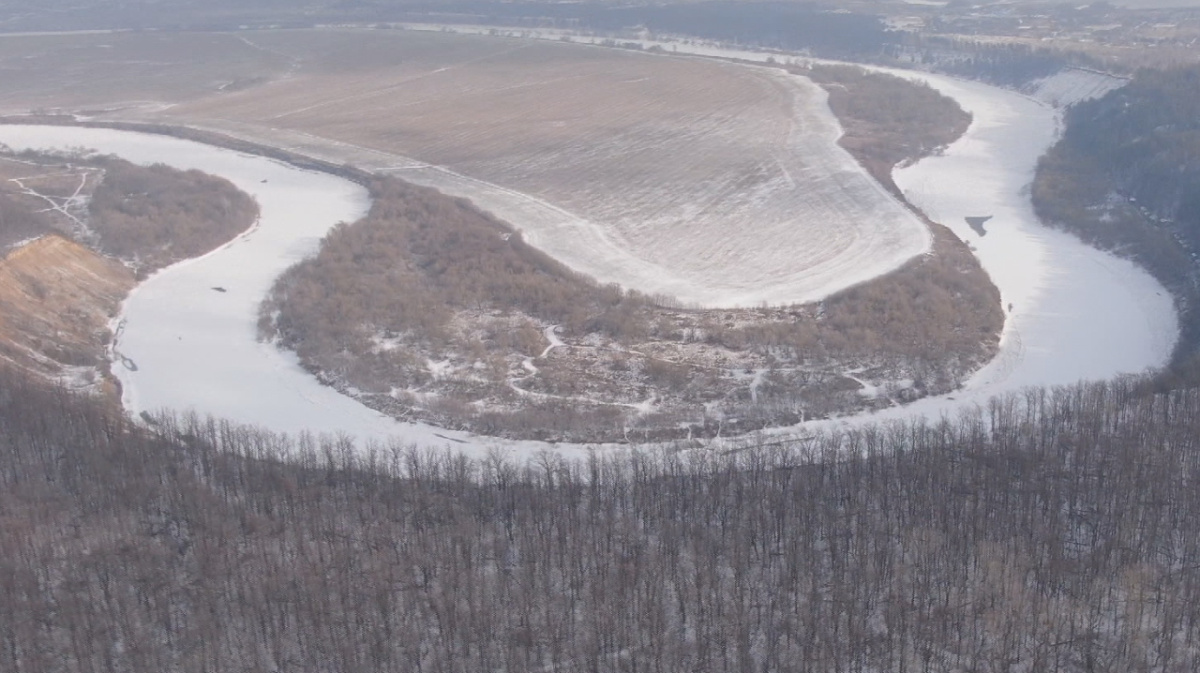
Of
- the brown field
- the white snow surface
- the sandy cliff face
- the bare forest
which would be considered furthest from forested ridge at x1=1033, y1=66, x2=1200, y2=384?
the bare forest

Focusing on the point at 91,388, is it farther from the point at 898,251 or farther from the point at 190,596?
the point at 898,251

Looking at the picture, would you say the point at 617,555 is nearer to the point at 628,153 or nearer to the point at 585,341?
the point at 585,341

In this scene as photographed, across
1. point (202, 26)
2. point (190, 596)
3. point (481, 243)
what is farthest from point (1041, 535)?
point (202, 26)

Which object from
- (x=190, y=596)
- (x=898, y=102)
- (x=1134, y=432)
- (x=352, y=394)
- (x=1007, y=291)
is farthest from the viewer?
(x=898, y=102)

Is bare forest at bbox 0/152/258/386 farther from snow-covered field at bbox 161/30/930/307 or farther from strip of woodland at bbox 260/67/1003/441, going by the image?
snow-covered field at bbox 161/30/930/307

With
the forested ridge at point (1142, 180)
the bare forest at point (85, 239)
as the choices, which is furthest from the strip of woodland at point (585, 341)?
the forested ridge at point (1142, 180)

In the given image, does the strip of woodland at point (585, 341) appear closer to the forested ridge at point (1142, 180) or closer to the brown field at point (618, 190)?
the brown field at point (618, 190)
